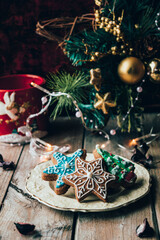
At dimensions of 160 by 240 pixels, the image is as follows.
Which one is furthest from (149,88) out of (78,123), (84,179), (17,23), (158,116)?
(17,23)

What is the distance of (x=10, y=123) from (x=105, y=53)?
0.39 metres

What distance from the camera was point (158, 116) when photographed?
1110 millimetres

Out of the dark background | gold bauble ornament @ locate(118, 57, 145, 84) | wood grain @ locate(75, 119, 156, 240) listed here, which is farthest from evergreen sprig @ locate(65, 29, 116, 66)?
wood grain @ locate(75, 119, 156, 240)

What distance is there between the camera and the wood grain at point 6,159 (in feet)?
2.52

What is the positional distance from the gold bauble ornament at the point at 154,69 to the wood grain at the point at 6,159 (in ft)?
1.60

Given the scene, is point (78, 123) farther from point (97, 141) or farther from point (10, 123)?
point (10, 123)

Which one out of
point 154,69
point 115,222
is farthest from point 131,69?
point 115,222

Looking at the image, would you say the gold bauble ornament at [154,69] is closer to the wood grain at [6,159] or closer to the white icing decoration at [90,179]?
the white icing decoration at [90,179]

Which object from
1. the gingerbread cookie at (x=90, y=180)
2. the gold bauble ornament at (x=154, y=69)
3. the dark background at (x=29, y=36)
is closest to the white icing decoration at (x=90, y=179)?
the gingerbread cookie at (x=90, y=180)

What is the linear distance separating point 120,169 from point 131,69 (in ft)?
0.99

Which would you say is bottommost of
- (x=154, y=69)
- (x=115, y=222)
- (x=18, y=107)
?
(x=115, y=222)

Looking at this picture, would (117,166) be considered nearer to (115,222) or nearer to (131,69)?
(115,222)

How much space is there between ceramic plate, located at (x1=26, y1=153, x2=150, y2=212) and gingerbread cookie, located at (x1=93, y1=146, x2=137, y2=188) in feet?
0.08

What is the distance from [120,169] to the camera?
2.32ft
